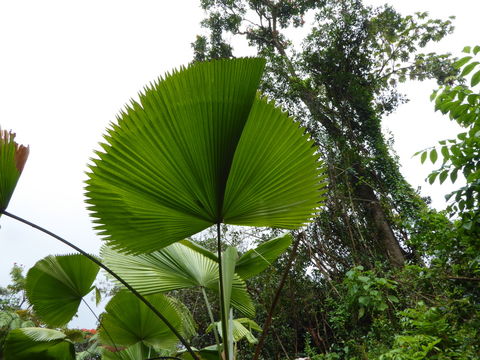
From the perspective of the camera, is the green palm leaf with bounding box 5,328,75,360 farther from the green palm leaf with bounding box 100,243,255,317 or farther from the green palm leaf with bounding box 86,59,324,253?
the green palm leaf with bounding box 86,59,324,253

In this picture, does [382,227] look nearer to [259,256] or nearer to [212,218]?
[259,256]

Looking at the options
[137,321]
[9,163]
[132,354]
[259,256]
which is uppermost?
[9,163]

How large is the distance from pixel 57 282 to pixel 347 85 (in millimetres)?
6848

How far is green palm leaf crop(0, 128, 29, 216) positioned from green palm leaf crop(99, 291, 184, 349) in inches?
35.3

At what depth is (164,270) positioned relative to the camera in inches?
57.2

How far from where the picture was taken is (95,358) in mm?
6676

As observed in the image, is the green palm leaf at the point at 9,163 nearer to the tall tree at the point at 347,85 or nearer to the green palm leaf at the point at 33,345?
→ the green palm leaf at the point at 33,345

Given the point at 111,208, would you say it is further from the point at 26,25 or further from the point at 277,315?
the point at 26,25

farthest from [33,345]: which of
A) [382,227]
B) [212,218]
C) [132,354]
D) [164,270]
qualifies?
[382,227]

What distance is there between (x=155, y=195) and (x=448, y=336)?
185 centimetres

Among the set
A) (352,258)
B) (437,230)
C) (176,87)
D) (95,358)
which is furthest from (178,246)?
(95,358)

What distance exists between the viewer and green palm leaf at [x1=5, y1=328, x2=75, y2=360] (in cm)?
185

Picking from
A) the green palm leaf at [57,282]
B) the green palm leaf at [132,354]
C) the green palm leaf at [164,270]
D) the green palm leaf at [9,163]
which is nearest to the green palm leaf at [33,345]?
the green palm leaf at [57,282]

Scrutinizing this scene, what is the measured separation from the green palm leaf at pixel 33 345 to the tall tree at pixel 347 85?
3.56 m
